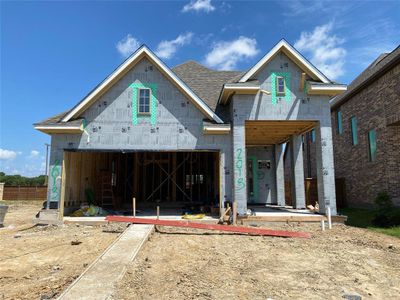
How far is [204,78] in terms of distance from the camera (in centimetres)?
1994

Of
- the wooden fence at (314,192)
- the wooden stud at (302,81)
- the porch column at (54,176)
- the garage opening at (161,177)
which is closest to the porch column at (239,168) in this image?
the wooden stud at (302,81)

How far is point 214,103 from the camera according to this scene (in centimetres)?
1673

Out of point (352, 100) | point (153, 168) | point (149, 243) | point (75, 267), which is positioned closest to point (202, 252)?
point (149, 243)

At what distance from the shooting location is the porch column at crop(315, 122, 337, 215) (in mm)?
13859

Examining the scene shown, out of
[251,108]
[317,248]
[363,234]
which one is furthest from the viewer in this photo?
[251,108]

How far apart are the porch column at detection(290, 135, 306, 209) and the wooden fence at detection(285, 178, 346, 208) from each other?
9.69 feet

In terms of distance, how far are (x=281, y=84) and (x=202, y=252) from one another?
9.05m

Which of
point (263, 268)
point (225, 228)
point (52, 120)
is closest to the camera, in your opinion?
point (263, 268)

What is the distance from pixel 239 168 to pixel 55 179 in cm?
824

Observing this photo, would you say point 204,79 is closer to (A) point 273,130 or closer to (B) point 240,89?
(A) point 273,130

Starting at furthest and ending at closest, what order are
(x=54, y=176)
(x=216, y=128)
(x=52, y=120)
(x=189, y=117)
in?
1. (x=189, y=117)
2. (x=52, y=120)
3. (x=216, y=128)
4. (x=54, y=176)

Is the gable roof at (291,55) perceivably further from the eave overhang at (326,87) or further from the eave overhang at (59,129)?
the eave overhang at (59,129)

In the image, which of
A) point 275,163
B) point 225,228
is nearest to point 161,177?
point 275,163

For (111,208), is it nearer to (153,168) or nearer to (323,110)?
(153,168)
